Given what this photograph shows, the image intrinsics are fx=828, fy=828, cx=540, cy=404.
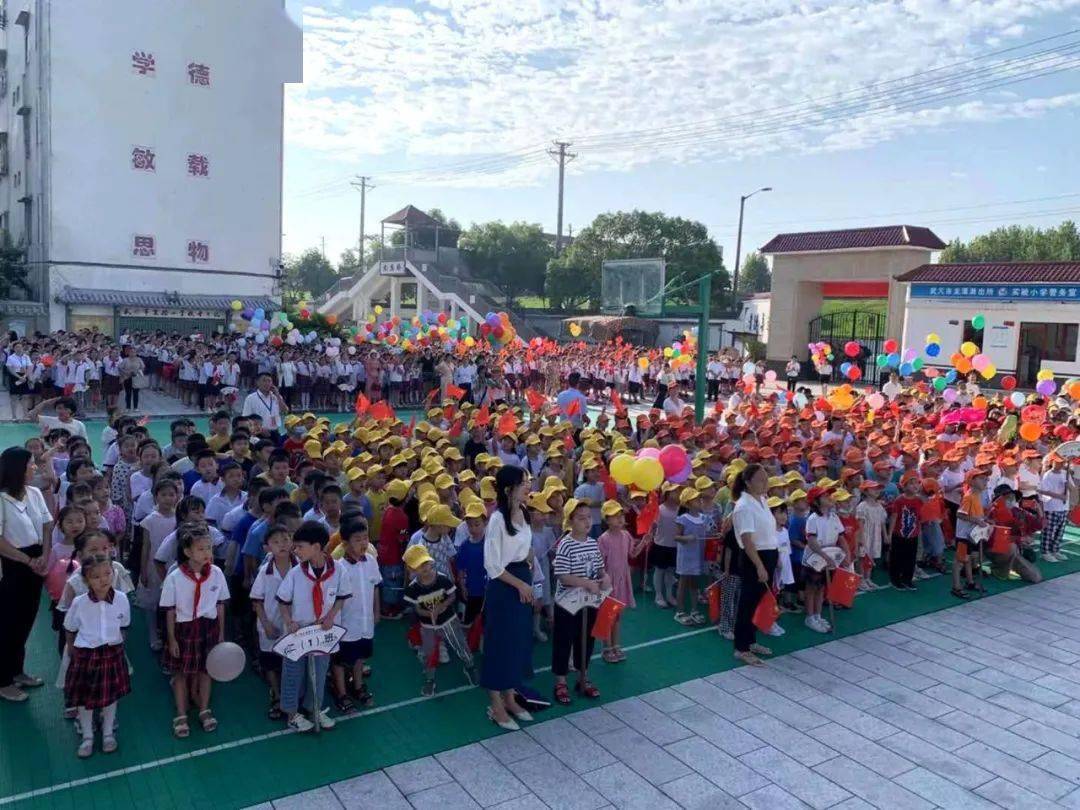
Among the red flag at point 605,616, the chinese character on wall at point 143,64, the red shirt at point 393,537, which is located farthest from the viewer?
the chinese character on wall at point 143,64

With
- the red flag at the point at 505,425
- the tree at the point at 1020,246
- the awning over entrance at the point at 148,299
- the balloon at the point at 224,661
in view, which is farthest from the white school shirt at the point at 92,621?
the tree at the point at 1020,246

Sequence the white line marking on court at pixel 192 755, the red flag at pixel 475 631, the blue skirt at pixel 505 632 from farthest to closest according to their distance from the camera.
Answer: the red flag at pixel 475 631, the blue skirt at pixel 505 632, the white line marking on court at pixel 192 755

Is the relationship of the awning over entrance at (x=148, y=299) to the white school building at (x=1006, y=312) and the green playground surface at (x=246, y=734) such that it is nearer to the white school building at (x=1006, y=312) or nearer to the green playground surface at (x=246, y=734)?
the white school building at (x=1006, y=312)

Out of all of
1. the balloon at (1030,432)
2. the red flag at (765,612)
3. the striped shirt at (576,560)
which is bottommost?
the red flag at (765,612)

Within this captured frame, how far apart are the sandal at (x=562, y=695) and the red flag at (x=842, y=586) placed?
2.67 m

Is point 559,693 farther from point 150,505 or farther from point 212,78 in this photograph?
point 212,78

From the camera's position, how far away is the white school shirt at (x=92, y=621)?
4.33 m

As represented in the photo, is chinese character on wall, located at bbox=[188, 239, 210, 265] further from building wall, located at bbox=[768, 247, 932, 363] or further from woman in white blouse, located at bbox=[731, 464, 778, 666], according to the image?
woman in white blouse, located at bbox=[731, 464, 778, 666]

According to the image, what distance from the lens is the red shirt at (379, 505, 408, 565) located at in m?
6.51

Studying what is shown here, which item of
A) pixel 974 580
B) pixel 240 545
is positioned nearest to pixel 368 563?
pixel 240 545

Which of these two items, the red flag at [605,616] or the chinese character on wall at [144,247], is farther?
the chinese character on wall at [144,247]

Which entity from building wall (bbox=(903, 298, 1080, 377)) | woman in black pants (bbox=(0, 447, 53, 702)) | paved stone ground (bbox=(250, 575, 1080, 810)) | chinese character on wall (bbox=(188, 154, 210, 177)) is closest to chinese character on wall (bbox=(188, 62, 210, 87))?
chinese character on wall (bbox=(188, 154, 210, 177))

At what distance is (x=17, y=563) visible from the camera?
5020 millimetres

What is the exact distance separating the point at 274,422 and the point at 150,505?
3.65 metres
